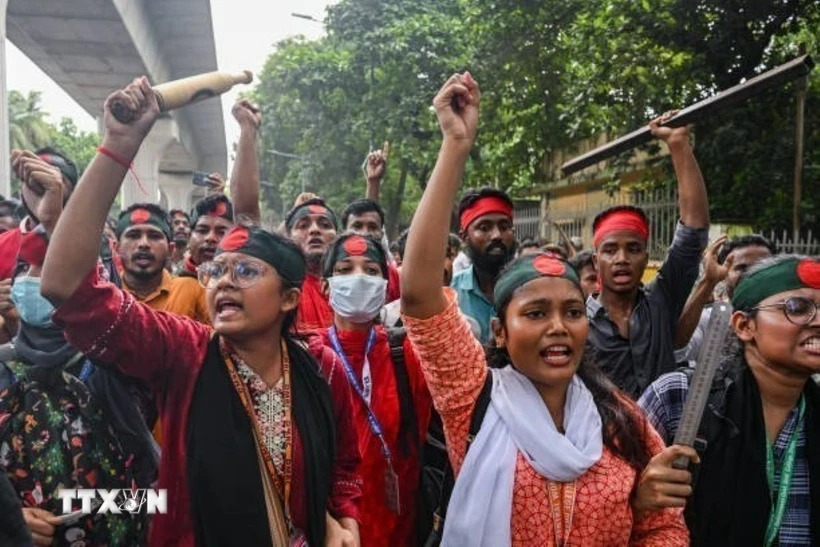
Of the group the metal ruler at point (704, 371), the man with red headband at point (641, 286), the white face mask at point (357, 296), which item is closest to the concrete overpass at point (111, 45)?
the white face mask at point (357, 296)

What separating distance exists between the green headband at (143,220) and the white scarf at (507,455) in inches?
100

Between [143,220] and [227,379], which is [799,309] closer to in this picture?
[227,379]

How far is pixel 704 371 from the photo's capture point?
75.2 inches

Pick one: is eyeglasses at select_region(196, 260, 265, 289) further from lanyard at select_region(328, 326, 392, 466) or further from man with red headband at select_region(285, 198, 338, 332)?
man with red headband at select_region(285, 198, 338, 332)

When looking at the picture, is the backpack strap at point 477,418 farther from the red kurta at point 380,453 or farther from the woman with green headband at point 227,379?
the red kurta at point 380,453

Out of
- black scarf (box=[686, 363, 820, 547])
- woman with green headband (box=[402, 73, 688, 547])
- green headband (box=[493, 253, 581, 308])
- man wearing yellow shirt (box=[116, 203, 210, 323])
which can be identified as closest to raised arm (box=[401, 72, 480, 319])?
woman with green headband (box=[402, 73, 688, 547])

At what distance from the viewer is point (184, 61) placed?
632 inches

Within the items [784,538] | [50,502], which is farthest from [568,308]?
[50,502]

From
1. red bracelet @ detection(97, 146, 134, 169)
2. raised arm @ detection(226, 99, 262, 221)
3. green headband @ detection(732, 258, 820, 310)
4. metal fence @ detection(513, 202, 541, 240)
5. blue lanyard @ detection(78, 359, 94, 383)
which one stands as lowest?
blue lanyard @ detection(78, 359, 94, 383)

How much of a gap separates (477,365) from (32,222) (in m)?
1.57

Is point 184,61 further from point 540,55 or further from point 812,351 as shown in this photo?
point 812,351

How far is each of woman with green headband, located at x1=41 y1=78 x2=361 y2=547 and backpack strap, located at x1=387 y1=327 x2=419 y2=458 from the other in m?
0.60

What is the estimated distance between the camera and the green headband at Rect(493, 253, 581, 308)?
2.22 metres

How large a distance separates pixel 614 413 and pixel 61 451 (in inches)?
64.3
